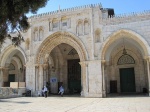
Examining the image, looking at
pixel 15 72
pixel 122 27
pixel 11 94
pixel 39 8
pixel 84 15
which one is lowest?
pixel 11 94

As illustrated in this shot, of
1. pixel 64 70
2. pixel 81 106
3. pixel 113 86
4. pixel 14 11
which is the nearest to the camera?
pixel 14 11

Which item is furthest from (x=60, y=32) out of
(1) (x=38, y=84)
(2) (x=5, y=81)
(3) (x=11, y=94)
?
(2) (x=5, y=81)

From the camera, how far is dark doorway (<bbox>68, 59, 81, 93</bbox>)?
21.2m

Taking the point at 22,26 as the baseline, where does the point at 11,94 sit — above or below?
below

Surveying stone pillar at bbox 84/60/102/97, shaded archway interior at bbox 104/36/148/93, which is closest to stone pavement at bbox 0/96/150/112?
stone pillar at bbox 84/60/102/97

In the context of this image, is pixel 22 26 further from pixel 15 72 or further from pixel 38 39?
pixel 15 72

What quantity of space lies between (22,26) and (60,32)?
33.6ft

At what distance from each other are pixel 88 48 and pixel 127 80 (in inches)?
234

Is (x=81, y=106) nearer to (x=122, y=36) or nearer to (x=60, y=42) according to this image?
(x=122, y=36)

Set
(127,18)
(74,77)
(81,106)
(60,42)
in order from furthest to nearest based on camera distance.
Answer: (74,77)
(60,42)
(127,18)
(81,106)

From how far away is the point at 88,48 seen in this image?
1653cm

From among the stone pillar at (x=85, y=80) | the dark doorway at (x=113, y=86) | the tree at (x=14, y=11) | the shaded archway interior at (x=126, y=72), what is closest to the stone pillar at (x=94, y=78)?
the stone pillar at (x=85, y=80)

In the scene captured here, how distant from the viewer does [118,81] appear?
2016 cm

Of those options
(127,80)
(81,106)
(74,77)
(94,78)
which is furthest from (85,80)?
(81,106)
